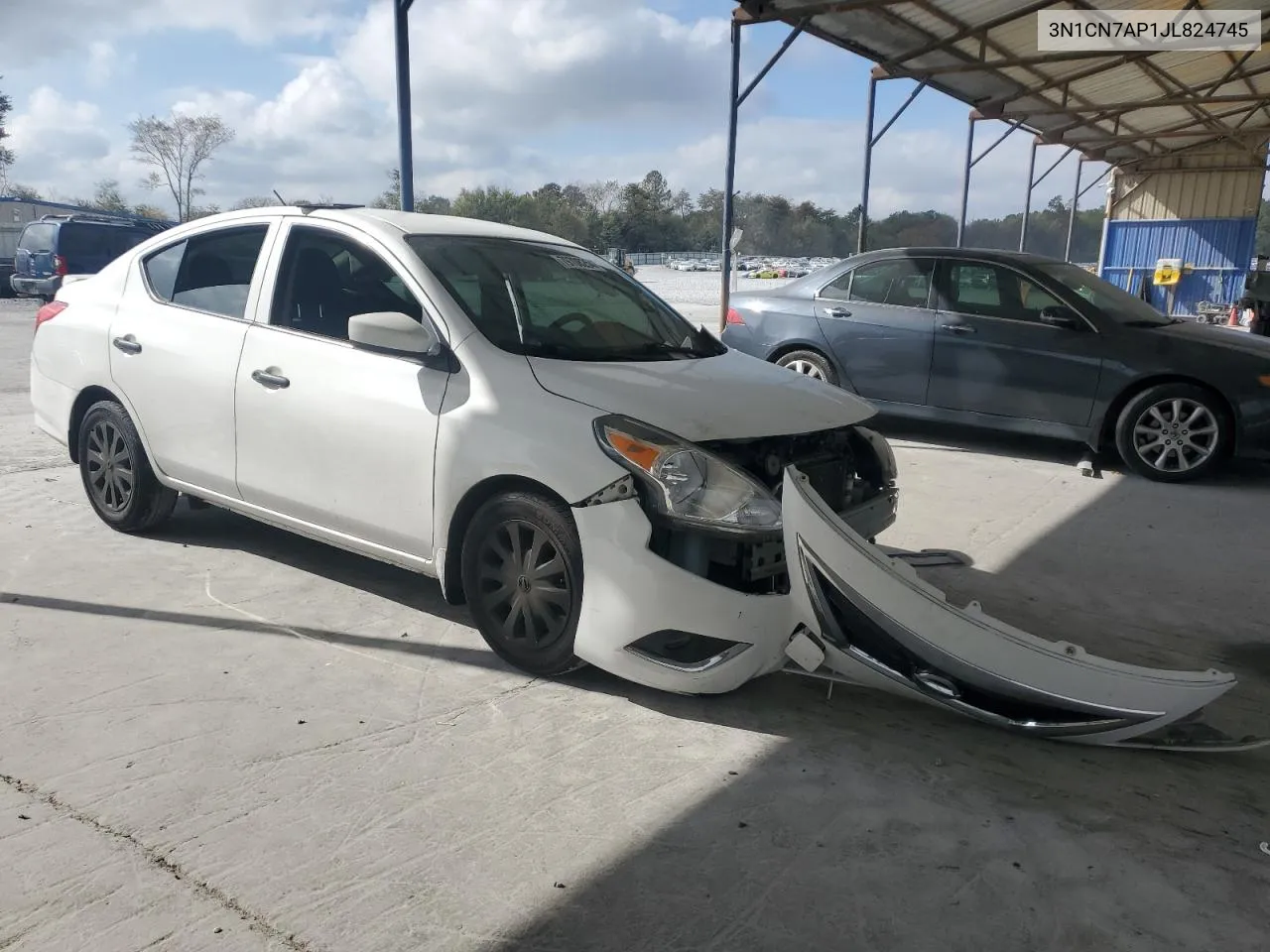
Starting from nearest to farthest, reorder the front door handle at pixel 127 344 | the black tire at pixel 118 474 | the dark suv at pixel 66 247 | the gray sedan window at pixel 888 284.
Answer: the front door handle at pixel 127 344 → the black tire at pixel 118 474 → the gray sedan window at pixel 888 284 → the dark suv at pixel 66 247

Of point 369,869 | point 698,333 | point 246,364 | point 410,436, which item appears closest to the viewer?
point 369,869

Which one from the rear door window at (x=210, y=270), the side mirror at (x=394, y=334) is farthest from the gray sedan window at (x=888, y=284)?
the side mirror at (x=394, y=334)

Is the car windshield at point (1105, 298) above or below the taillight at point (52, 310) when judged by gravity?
above

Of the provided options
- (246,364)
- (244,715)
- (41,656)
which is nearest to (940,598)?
(244,715)

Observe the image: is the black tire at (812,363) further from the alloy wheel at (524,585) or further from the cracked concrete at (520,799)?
the alloy wheel at (524,585)

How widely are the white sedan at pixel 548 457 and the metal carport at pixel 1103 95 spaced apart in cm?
642

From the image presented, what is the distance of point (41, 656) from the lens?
12.0ft

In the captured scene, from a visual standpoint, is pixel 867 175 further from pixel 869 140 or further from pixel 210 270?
pixel 210 270

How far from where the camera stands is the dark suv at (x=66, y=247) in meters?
18.6

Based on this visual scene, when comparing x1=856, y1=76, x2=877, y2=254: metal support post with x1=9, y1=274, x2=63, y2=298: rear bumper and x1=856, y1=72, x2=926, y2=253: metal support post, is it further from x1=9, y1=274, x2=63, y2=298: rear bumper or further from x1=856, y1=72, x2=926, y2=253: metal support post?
x1=9, y1=274, x2=63, y2=298: rear bumper

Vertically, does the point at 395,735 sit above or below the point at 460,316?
below

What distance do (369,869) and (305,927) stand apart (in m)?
0.24

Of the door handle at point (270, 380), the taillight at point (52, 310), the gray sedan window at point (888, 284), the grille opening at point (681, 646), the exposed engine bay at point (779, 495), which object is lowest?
the grille opening at point (681, 646)

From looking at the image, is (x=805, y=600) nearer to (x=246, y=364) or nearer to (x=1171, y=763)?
(x=1171, y=763)
